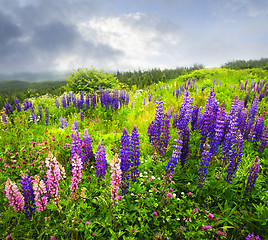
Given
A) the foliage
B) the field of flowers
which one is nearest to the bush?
the field of flowers

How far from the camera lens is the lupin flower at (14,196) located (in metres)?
2.22

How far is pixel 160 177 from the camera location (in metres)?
3.43

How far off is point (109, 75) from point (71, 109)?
16.3 feet

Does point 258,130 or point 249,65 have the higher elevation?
point 249,65

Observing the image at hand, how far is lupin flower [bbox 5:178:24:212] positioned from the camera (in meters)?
2.22

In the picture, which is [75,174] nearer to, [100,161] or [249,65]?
[100,161]

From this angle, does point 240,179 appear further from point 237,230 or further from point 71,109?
point 71,109

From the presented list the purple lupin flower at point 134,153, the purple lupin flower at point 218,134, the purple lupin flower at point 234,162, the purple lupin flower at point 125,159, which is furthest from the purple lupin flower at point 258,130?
the purple lupin flower at point 125,159

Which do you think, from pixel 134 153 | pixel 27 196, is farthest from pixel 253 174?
pixel 27 196

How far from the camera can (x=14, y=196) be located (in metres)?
2.27

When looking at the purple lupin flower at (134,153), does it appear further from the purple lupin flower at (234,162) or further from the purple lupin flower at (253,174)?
the purple lupin flower at (253,174)

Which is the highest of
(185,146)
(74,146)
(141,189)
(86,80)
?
(86,80)

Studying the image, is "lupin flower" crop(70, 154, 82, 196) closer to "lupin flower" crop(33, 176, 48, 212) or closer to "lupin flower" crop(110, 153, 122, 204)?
"lupin flower" crop(33, 176, 48, 212)

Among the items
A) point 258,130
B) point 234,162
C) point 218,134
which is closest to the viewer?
point 234,162
